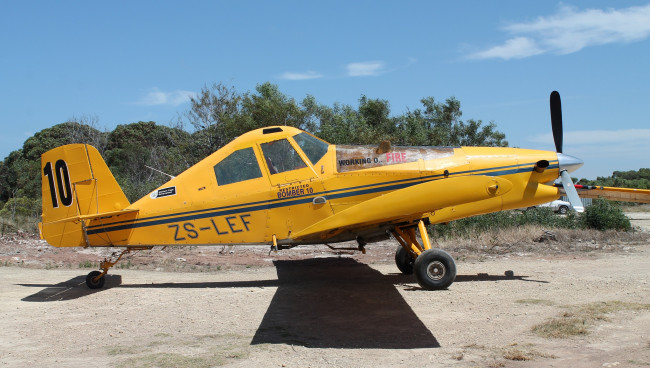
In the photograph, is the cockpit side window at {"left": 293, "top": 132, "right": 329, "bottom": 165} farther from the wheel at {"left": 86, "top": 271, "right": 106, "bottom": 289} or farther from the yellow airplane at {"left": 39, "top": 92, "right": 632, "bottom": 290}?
the wheel at {"left": 86, "top": 271, "right": 106, "bottom": 289}

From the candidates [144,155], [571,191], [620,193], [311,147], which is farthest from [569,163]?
[144,155]

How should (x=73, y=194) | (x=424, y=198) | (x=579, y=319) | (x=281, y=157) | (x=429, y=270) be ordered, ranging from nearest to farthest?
(x=579, y=319) → (x=424, y=198) → (x=429, y=270) → (x=281, y=157) → (x=73, y=194)

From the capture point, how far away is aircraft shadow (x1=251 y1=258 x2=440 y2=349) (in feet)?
21.2

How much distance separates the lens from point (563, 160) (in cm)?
921

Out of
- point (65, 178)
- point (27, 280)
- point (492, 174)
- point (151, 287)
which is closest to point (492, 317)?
point (492, 174)

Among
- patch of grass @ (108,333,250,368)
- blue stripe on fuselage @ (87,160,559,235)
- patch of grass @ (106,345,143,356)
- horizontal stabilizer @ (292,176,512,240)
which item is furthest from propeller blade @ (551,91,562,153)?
patch of grass @ (106,345,143,356)

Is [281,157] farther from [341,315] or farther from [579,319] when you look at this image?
[579,319]

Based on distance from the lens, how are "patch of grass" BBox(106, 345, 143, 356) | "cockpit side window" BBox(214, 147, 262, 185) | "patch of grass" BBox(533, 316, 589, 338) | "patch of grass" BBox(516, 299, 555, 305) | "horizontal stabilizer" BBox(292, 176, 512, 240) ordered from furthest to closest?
"cockpit side window" BBox(214, 147, 262, 185)
"patch of grass" BBox(516, 299, 555, 305)
"horizontal stabilizer" BBox(292, 176, 512, 240)
"patch of grass" BBox(533, 316, 589, 338)
"patch of grass" BBox(106, 345, 143, 356)

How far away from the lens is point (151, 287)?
10180 mm

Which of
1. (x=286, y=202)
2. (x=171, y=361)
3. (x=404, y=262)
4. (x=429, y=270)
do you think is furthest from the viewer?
(x=404, y=262)

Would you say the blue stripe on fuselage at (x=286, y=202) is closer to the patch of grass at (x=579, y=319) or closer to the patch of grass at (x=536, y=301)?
the patch of grass at (x=536, y=301)

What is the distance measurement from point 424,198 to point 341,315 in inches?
83.4

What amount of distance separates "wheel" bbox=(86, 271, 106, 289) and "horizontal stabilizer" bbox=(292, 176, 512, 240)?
500 centimetres

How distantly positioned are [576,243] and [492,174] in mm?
7754
